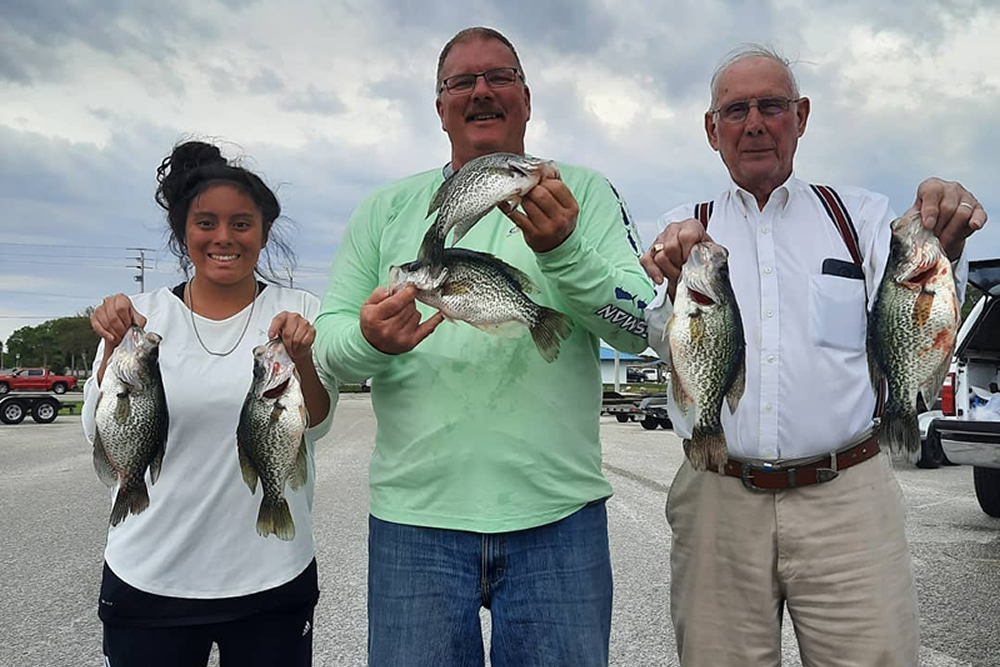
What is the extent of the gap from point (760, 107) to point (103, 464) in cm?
256

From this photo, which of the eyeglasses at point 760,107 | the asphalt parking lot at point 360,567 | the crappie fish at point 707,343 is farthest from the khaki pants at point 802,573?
the asphalt parking lot at point 360,567

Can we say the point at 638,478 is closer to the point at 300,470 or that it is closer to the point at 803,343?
the point at 803,343

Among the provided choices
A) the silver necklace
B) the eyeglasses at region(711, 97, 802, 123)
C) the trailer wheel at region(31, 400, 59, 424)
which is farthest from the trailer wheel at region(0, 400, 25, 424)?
the eyeglasses at region(711, 97, 802, 123)

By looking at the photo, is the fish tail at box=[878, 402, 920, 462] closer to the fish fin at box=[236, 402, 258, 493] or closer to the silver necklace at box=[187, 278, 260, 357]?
the fish fin at box=[236, 402, 258, 493]

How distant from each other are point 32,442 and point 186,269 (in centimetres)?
2057

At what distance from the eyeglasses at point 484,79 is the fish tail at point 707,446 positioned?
1.24 meters

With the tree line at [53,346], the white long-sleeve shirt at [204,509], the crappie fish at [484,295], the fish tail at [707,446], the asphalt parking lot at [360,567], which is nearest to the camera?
the crappie fish at [484,295]

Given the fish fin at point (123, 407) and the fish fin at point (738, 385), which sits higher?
the fish fin at point (738, 385)

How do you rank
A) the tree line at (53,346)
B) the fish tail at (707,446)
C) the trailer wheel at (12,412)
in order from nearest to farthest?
the fish tail at (707,446)
the trailer wheel at (12,412)
the tree line at (53,346)

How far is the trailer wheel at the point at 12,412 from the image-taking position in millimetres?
27594

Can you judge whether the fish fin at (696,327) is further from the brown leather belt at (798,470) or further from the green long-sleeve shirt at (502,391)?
the brown leather belt at (798,470)

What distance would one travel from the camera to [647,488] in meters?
11.8

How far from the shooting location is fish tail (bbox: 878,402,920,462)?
2.37 metres

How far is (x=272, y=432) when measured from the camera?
2602mm
